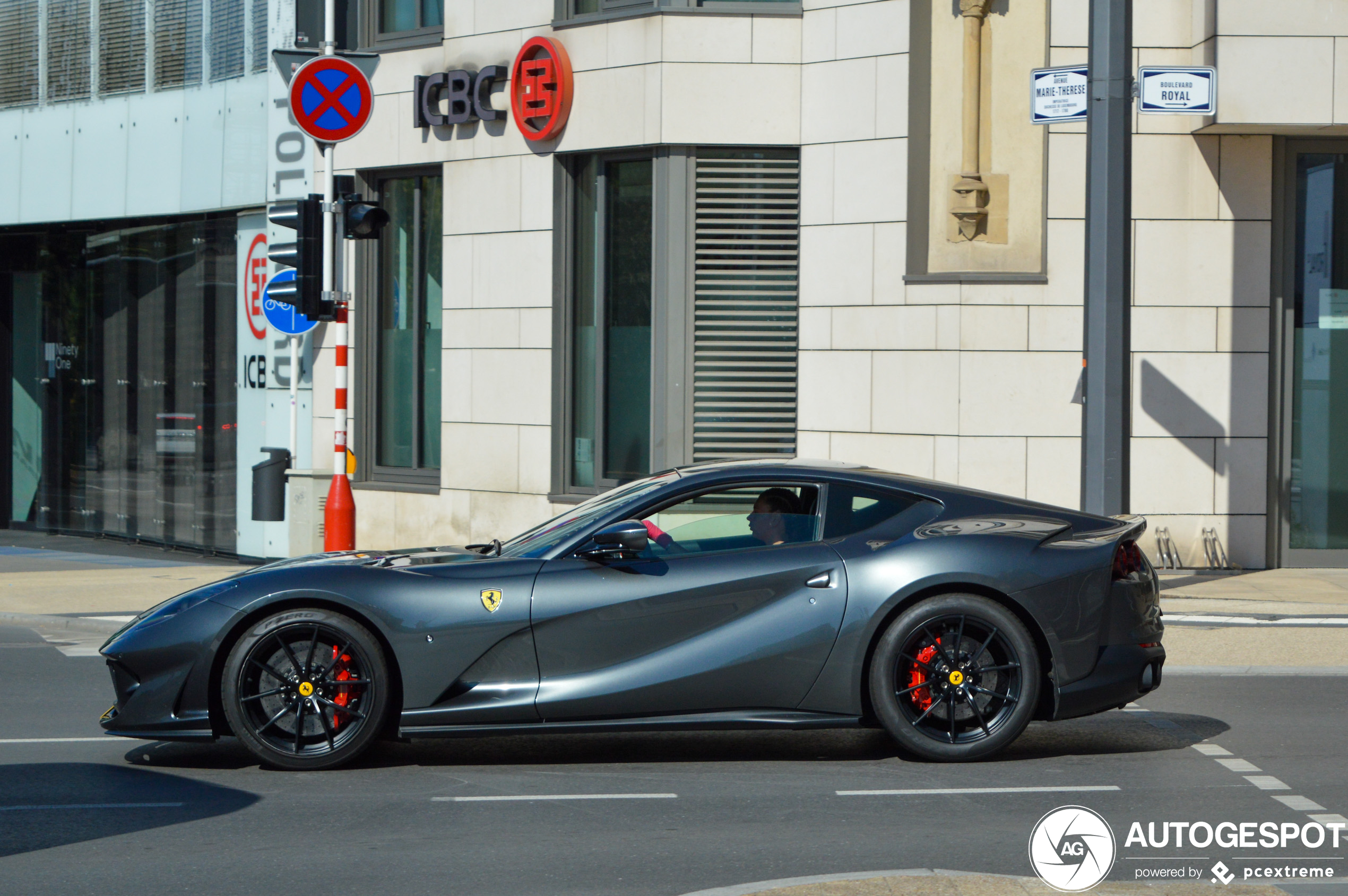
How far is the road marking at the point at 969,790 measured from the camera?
6316 millimetres

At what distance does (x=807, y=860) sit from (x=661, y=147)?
10465mm

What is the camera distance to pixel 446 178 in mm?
16188

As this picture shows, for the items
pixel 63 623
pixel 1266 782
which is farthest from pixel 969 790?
pixel 63 623

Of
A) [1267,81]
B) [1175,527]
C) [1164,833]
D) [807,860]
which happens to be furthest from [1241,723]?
[1267,81]

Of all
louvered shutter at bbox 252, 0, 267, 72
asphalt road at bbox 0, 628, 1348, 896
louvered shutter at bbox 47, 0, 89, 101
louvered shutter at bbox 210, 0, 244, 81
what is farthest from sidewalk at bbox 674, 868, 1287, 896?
louvered shutter at bbox 47, 0, 89, 101

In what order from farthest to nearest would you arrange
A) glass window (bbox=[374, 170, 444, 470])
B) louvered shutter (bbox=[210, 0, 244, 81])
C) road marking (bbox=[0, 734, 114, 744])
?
1. louvered shutter (bbox=[210, 0, 244, 81])
2. glass window (bbox=[374, 170, 444, 470])
3. road marking (bbox=[0, 734, 114, 744])

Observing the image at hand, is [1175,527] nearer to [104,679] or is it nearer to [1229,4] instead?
[1229,4]

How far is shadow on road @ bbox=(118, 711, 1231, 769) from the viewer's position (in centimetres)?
702

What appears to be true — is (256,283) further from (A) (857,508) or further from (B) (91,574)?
(A) (857,508)

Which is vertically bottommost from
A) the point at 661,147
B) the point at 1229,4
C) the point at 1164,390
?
the point at 1164,390

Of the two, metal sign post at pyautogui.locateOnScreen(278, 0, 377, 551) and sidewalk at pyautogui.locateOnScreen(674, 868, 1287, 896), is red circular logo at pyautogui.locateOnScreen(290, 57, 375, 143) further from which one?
sidewalk at pyautogui.locateOnScreen(674, 868, 1287, 896)

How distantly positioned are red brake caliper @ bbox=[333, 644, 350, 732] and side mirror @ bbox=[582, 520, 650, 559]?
3.69ft

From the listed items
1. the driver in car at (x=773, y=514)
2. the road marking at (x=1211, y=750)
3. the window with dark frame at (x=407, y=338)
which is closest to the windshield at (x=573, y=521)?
the driver in car at (x=773, y=514)

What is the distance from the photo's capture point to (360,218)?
12.1 meters
